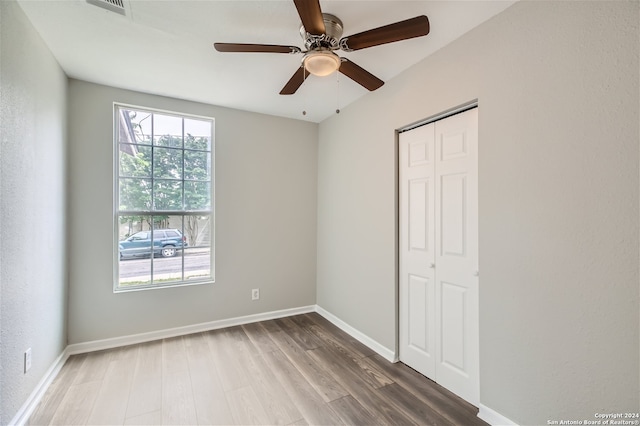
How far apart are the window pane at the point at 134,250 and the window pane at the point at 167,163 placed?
497mm

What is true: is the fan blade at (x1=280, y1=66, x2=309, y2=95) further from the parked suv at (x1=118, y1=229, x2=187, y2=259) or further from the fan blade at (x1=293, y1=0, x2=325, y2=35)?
the parked suv at (x1=118, y1=229, x2=187, y2=259)

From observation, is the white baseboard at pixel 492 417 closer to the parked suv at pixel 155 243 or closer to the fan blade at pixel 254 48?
the fan blade at pixel 254 48

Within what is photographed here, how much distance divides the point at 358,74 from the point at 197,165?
2.11 meters

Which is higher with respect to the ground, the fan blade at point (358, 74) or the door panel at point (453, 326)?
Result: the fan blade at point (358, 74)

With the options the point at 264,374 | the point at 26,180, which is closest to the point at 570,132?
the point at 264,374

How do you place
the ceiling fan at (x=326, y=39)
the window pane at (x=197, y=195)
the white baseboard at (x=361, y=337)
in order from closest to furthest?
the ceiling fan at (x=326, y=39) → the white baseboard at (x=361, y=337) → the window pane at (x=197, y=195)

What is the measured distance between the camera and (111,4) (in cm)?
163

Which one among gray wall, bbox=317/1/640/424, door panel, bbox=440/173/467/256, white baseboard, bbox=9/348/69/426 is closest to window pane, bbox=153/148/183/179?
white baseboard, bbox=9/348/69/426

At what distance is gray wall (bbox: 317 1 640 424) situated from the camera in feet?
3.98

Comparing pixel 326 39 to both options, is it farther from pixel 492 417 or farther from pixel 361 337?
pixel 361 337

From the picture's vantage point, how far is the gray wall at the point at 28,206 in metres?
1.53

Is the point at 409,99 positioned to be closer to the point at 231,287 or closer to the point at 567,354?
the point at 567,354

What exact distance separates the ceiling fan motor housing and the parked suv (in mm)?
2408

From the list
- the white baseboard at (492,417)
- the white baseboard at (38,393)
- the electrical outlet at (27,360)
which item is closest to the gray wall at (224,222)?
the white baseboard at (38,393)
